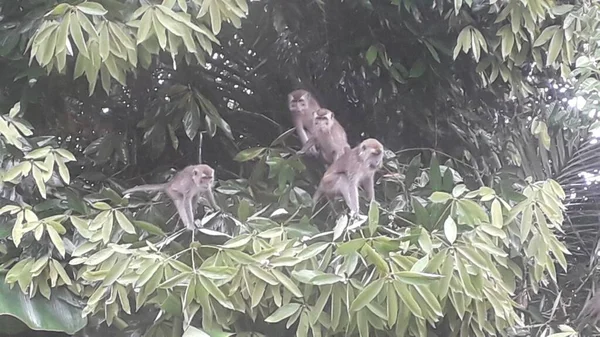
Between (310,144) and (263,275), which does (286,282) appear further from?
(310,144)

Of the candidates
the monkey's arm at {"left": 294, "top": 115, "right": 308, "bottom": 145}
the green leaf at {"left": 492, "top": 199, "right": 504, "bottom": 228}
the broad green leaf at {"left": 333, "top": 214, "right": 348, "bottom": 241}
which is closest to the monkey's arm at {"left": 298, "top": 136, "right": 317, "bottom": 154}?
the monkey's arm at {"left": 294, "top": 115, "right": 308, "bottom": 145}

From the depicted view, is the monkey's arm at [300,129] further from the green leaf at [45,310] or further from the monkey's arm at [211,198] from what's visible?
the green leaf at [45,310]

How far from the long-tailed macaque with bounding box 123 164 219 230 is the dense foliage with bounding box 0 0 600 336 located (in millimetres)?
60

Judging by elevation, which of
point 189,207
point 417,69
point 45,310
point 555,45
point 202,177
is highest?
point 555,45

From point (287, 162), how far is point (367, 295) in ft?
3.11

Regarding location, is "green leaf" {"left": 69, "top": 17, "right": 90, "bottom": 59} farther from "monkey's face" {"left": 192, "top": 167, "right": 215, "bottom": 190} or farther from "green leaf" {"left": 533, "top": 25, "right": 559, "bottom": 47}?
"green leaf" {"left": 533, "top": 25, "right": 559, "bottom": 47}

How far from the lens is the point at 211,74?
355 centimetres

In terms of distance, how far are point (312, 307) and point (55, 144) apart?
1306 mm

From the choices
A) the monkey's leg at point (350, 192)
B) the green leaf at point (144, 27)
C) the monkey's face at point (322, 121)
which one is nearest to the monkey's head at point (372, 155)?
the monkey's leg at point (350, 192)

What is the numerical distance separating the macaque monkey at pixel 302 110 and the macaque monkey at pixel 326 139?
0.45ft

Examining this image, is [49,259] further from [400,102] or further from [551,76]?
[551,76]

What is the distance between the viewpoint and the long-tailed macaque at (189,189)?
2.98 metres

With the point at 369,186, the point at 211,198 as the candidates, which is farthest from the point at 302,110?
the point at 211,198

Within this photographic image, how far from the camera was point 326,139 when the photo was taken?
3.32 metres
